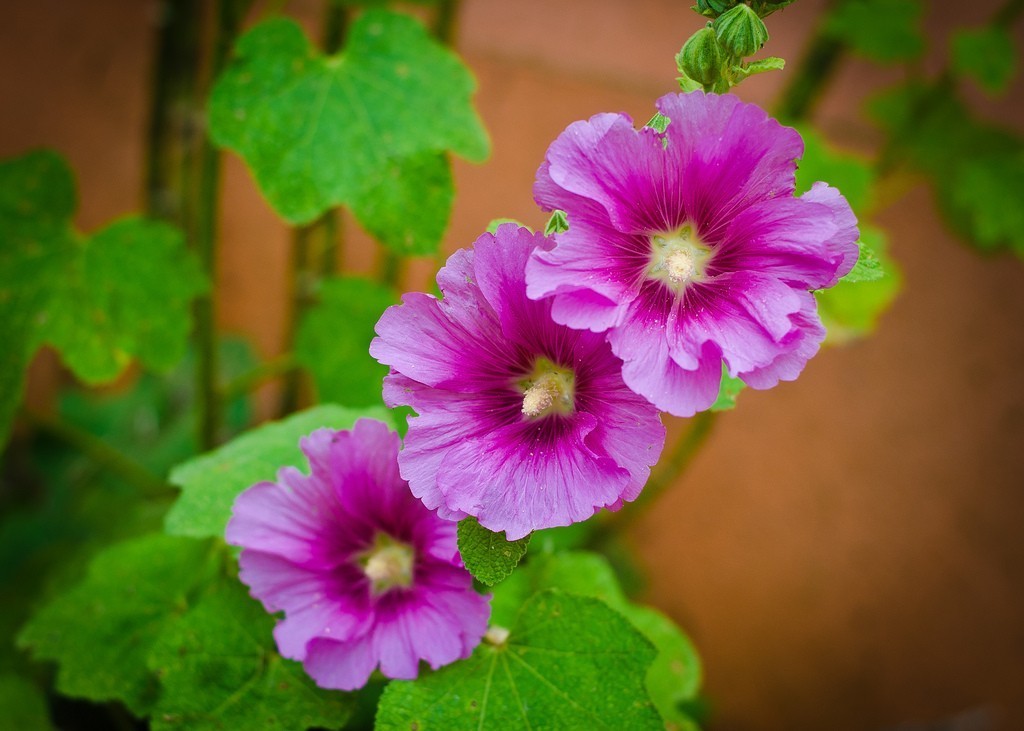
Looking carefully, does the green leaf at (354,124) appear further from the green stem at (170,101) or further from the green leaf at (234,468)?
the green stem at (170,101)

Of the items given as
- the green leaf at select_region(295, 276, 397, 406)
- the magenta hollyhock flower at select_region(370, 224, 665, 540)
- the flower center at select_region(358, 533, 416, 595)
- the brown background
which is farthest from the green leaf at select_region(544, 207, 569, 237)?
the brown background

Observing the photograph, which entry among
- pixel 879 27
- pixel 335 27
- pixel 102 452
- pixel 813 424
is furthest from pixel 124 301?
pixel 813 424

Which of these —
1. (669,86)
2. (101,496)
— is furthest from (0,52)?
(669,86)

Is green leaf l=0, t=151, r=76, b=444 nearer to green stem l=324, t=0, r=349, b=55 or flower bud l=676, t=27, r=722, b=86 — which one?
green stem l=324, t=0, r=349, b=55

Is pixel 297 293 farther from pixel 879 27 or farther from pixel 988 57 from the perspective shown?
pixel 988 57

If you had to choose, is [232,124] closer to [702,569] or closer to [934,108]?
[934,108]
